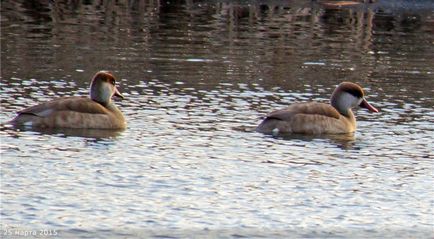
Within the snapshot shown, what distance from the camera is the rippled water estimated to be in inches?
481

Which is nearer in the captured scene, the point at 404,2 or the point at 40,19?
the point at 40,19

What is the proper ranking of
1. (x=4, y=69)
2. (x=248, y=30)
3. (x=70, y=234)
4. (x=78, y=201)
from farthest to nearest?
(x=248, y=30), (x=4, y=69), (x=78, y=201), (x=70, y=234)

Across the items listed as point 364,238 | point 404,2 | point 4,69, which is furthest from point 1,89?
point 404,2

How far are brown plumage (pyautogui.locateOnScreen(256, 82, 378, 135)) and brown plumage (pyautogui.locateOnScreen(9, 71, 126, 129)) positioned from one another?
189cm

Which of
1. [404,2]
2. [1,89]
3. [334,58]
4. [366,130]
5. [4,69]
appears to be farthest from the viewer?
[404,2]

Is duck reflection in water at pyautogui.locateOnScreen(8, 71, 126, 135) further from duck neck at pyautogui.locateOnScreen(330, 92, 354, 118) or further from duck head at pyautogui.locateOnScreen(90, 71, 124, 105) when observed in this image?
duck neck at pyautogui.locateOnScreen(330, 92, 354, 118)

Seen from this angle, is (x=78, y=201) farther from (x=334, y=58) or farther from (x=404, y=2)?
(x=404, y=2)

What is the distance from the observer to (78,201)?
12.6 metres

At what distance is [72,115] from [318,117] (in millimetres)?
3147

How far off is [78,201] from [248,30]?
55.5 feet

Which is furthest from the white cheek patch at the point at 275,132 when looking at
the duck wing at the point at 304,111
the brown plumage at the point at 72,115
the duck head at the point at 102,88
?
the duck head at the point at 102,88

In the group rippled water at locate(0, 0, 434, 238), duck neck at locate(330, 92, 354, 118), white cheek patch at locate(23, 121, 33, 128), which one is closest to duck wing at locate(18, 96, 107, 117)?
white cheek patch at locate(23, 121, 33, 128)

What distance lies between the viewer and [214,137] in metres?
16.4

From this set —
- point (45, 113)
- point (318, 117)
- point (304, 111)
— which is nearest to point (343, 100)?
point (318, 117)
